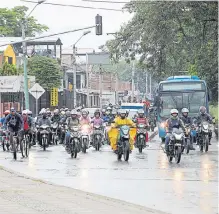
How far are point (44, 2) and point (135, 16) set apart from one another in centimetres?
1223

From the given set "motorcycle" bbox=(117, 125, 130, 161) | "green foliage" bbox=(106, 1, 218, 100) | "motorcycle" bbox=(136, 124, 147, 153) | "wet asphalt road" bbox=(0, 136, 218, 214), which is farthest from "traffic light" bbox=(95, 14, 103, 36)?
"motorcycle" bbox=(117, 125, 130, 161)

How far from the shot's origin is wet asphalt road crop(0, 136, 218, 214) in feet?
44.5

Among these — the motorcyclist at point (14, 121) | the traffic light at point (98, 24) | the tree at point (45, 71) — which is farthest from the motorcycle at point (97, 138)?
the tree at point (45, 71)

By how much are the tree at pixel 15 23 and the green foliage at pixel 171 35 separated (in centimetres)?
3212

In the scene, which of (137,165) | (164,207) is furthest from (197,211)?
(137,165)

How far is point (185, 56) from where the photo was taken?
46.1m

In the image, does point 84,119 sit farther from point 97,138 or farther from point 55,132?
point 55,132

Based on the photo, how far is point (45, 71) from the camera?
205 ft

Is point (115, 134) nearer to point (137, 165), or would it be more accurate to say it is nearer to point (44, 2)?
point (137, 165)

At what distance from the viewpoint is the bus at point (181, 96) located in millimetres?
34781

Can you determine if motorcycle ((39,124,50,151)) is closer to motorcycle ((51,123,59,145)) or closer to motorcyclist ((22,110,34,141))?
motorcyclist ((22,110,34,141))

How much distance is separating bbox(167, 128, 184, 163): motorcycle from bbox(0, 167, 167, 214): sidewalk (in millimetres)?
7811

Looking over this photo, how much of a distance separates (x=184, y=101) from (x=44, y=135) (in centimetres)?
898

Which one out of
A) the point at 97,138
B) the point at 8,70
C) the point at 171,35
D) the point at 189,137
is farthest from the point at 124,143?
the point at 8,70
